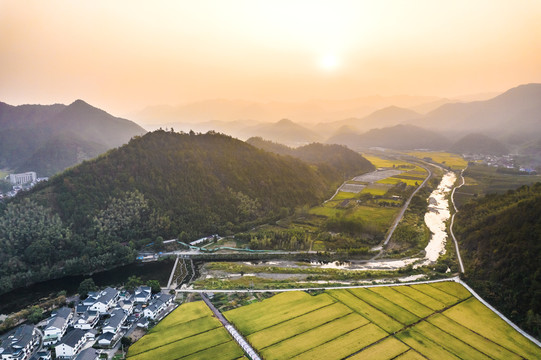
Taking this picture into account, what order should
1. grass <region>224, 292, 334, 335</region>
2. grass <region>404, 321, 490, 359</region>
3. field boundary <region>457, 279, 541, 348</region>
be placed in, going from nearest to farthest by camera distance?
grass <region>404, 321, 490, 359</region>, field boundary <region>457, 279, 541, 348</region>, grass <region>224, 292, 334, 335</region>

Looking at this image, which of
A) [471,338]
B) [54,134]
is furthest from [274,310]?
[54,134]

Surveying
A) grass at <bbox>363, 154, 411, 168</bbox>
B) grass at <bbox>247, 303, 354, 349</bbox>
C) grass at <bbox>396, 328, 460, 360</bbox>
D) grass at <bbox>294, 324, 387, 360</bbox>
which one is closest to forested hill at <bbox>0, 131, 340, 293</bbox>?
grass at <bbox>247, 303, 354, 349</bbox>

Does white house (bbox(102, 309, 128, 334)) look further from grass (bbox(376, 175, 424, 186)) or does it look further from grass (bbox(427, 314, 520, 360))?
grass (bbox(376, 175, 424, 186))

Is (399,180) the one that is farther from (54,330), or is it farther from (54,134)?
(54,134)

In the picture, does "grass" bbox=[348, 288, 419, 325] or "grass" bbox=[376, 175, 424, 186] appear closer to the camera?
"grass" bbox=[348, 288, 419, 325]

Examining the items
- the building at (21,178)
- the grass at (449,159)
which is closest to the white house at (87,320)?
the building at (21,178)
